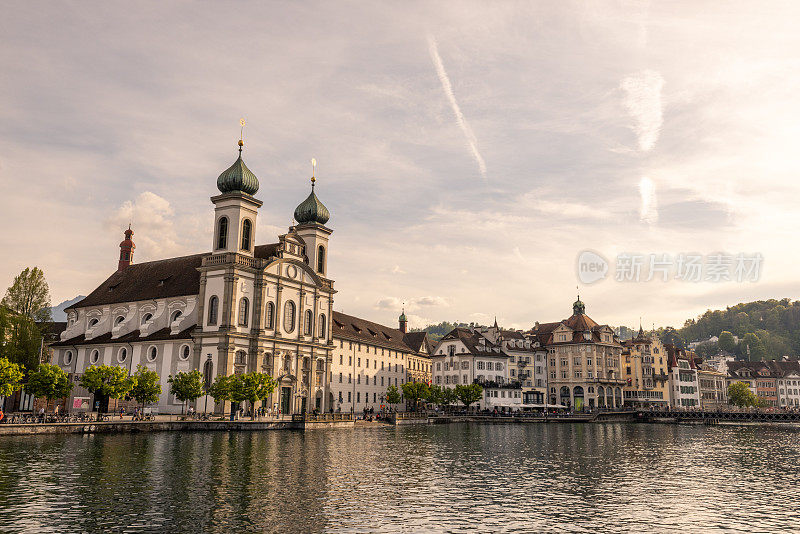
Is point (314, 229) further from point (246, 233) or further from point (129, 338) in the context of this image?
point (129, 338)

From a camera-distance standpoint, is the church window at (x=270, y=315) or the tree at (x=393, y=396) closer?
the church window at (x=270, y=315)

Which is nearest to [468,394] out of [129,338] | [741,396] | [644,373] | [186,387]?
[186,387]

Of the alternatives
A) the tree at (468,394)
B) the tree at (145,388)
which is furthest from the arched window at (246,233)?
the tree at (468,394)

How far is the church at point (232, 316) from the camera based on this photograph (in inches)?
3317

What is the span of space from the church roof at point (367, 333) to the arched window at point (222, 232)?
28.5m

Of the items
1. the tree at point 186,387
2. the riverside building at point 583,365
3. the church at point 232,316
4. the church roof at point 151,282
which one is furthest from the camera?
the riverside building at point 583,365

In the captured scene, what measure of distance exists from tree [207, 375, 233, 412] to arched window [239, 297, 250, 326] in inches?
430

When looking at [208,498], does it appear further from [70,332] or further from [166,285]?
[70,332]

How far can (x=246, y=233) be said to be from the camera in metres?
89.1

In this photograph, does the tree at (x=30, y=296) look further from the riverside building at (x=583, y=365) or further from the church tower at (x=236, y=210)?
the riverside building at (x=583, y=365)

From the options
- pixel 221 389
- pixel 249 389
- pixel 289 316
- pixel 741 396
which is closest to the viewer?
pixel 221 389

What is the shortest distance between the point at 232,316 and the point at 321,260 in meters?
25.2

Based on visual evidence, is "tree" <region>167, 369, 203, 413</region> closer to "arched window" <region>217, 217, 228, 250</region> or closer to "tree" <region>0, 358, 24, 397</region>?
"tree" <region>0, 358, 24, 397</region>

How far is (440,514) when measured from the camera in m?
26.0
